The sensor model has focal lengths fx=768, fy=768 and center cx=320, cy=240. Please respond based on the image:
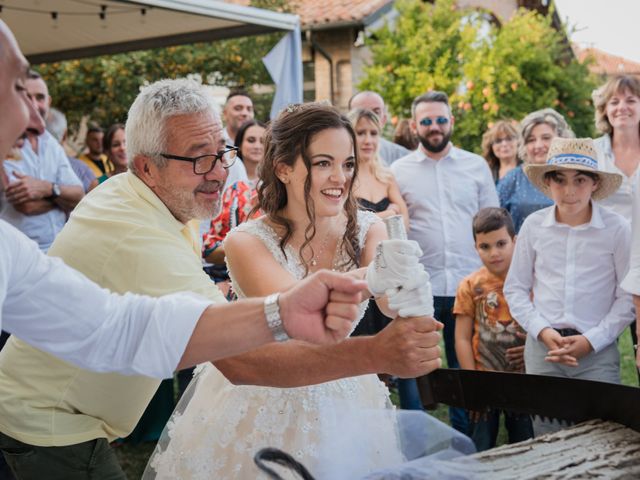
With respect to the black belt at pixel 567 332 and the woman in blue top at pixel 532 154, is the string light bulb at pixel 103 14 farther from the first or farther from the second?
the black belt at pixel 567 332

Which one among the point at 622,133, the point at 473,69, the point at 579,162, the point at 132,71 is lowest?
the point at 579,162

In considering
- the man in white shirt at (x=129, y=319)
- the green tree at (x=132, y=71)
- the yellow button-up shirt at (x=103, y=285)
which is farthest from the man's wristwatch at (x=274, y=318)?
the green tree at (x=132, y=71)

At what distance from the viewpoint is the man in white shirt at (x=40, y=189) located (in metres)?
4.73

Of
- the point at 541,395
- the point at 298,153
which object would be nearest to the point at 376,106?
the point at 298,153

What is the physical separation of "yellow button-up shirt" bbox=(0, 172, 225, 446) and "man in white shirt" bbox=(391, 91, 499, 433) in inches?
127

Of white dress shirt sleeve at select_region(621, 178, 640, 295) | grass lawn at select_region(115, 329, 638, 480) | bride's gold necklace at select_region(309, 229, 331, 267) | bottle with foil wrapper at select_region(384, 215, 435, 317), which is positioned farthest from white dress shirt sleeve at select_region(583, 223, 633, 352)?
bottle with foil wrapper at select_region(384, 215, 435, 317)

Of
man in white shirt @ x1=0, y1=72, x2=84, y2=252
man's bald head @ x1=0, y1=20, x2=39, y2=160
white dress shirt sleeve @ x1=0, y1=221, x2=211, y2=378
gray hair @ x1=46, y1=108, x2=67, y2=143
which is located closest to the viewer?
man's bald head @ x1=0, y1=20, x2=39, y2=160

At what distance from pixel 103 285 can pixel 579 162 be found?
2.71 metres

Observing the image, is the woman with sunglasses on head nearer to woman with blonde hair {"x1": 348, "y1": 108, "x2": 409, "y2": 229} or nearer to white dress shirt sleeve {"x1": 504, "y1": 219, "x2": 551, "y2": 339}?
woman with blonde hair {"x1": 348, "y1": 108, "x2": 409, "y2": 229}

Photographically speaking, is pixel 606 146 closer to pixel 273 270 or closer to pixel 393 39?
pixel 273 270

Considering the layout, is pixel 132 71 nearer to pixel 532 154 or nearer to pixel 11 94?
pixel 532 154

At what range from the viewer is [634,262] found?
3689mm

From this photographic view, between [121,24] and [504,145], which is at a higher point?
[121,24]

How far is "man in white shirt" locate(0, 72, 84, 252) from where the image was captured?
4734 mm
